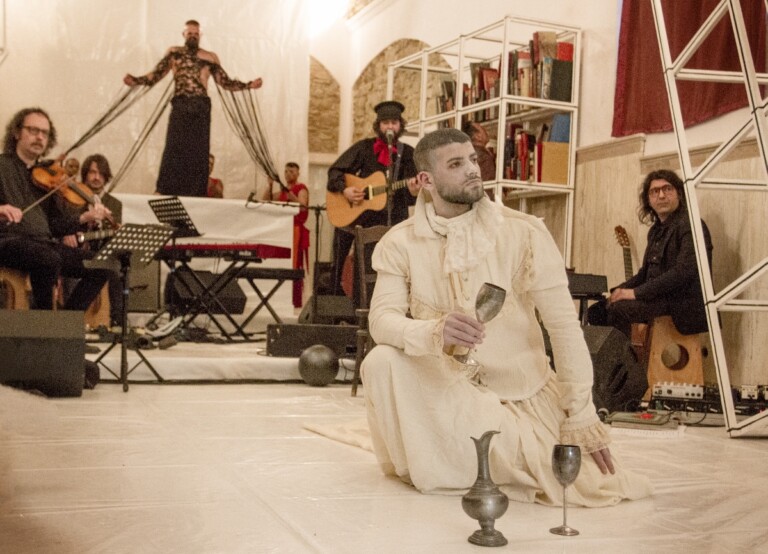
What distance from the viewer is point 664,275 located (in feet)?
16.6

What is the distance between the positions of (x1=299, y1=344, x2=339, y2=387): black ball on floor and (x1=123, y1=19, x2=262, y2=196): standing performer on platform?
180 inches

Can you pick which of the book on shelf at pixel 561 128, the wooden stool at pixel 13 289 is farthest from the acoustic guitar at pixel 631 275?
the wooden stool at pixel 13 289

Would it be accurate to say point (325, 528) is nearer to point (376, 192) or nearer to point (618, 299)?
point (618, 299)

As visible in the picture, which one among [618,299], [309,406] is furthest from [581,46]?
[309,406]

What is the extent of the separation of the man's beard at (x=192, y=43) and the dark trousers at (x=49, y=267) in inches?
177

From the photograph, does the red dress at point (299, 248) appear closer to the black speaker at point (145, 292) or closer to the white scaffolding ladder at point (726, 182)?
the black speaker at point (145, 292)

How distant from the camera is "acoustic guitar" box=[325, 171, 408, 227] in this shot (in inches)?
253

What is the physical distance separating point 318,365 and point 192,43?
17.0 feet

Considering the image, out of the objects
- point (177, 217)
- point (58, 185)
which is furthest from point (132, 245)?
point (177, 217)

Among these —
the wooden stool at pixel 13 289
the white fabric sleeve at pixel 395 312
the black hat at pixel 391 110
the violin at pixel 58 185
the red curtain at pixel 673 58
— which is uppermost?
the red curtain at pixel 673 58

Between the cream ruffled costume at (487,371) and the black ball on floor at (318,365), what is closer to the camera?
the cream ruffled costume at (487,371)

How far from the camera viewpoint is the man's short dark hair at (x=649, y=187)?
5316mm

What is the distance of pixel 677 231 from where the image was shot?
5.21 metres

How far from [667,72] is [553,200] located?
3013 millimetres
